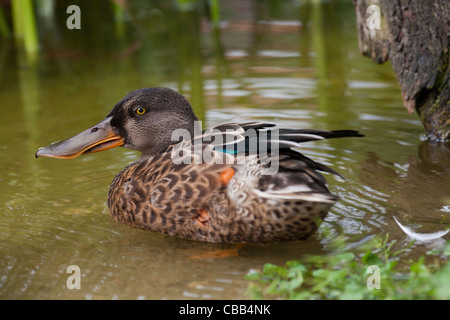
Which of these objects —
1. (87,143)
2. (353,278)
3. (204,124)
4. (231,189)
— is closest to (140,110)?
(87,143)

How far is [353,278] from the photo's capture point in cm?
359

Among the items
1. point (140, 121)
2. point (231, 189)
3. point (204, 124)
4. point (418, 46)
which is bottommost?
point (204, 124)

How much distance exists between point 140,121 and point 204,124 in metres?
1.79

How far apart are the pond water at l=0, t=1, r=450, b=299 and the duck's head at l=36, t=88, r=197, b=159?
46 centimetres

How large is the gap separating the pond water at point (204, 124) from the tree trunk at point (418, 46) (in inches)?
14.3

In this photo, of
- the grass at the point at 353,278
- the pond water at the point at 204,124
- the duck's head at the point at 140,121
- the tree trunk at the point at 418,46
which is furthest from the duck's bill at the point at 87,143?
the tree trunk at the point at 418,46

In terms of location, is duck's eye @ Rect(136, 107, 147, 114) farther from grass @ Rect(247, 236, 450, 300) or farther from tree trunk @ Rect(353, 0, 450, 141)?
tree trunk @ Rect(353, 0, 450, 141)

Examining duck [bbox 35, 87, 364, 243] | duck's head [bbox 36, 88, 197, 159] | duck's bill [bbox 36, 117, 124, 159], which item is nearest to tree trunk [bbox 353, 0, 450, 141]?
duck [bbox 35, 87, 364, 243]

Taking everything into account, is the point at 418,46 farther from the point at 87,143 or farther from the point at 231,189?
the point at 87,143

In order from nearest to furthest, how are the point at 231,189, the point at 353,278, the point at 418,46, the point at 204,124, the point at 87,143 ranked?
1. the point at 353,278
2. the point at 231,189
3. the point at 87,143
4. the point at 418,46
5. the point at 204,124

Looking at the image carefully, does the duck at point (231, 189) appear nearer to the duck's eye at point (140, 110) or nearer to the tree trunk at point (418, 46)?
the duck's eye at point (140, 110)

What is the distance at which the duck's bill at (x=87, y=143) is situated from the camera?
16.5 ft
